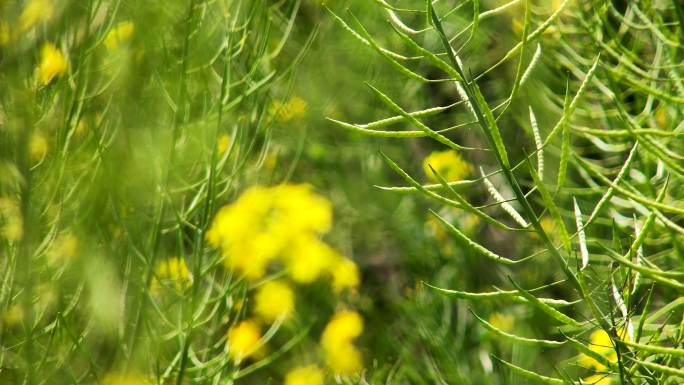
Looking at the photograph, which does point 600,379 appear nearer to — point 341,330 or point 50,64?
point 50,64

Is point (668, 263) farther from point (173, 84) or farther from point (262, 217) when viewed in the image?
point (262, 217)

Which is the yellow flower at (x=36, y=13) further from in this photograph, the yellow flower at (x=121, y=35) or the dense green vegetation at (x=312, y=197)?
the yellow flower at (x=121, y=35)

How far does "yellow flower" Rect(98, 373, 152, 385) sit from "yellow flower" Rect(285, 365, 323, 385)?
1.44ft

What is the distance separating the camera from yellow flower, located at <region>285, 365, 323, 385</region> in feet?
3.73

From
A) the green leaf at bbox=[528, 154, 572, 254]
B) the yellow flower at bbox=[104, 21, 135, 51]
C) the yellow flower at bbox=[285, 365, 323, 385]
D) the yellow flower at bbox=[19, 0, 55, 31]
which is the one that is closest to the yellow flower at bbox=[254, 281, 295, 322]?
the yellow flower at bbox=[285, 365, 323, 385]

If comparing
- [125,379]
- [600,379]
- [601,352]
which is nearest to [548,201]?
[600,379]

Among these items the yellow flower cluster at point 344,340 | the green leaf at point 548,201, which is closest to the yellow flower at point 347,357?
the yellow flower cluster at point 344,340

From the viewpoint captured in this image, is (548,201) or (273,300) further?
(273,300)

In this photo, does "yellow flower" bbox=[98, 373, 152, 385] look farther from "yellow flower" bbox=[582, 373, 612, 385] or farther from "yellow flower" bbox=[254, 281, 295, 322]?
"yellow flower" bbox=[254, 281, 295, 322]

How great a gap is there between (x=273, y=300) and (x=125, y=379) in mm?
774

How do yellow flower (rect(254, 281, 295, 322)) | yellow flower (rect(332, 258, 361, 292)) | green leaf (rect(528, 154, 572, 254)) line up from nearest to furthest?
green leaf (rect(528, 154, 572, 254)), yellow flower (rect(254, 281, 295, 322)), yellow flower (rect(332, 258, 361, 292))

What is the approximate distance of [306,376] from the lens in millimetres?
1205

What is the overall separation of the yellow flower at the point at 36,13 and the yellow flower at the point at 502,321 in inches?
27.9

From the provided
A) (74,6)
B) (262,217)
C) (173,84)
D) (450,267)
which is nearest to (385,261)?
(262,217)
